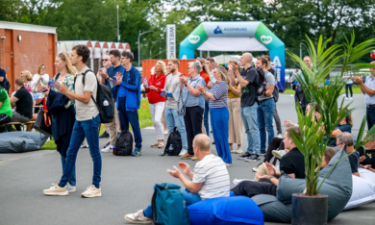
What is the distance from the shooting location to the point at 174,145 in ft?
37.0

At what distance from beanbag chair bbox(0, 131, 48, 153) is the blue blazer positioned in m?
2.47

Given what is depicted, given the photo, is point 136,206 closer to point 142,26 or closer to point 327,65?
point 327,65

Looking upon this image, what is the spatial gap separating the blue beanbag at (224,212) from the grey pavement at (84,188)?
44.1 inches

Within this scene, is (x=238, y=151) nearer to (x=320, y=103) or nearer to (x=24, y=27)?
(x=320, y=103)

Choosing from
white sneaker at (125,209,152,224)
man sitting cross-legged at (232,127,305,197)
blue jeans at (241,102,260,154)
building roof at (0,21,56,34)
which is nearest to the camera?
white sneaker at (125,209,152,224)

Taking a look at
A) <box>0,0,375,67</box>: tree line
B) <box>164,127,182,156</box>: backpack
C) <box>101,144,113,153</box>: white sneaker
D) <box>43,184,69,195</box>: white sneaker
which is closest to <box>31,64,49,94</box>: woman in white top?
<box>101,144,113,153</box>: white sneaker

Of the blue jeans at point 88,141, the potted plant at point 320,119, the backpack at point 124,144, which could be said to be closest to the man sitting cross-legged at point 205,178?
the potted plant at point 320,119

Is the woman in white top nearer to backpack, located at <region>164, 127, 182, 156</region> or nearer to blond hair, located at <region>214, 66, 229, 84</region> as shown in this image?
backpack, located at <region>164, 127, 182, 156</region>

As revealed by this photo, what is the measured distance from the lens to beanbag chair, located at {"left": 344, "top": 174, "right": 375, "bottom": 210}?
6.77 meters

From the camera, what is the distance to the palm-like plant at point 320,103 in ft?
18.4

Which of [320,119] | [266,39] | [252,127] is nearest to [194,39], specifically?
[266,39]

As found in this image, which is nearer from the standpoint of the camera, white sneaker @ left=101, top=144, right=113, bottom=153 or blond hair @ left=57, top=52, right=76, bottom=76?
blond hair @ left=57, top=52, right=76, bottom=76

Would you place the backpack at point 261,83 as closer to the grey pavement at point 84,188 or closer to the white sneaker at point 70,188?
the grey pavement at point 84,188

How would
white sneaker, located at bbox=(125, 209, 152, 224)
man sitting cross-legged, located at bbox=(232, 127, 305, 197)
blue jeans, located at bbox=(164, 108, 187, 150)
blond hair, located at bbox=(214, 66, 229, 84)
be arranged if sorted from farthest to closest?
blue jeans, located at bbox=(164, 108, 187, 150)
blond hair, located at bbox=(214, 66, 229, 84)
man sitting cross-legged, located at bbox=(232, 127, 305, 197)
white sneaker, located at bbox=(125, 209, 152, 224)
